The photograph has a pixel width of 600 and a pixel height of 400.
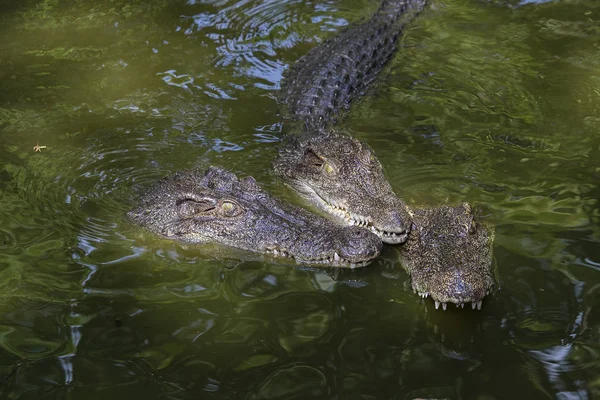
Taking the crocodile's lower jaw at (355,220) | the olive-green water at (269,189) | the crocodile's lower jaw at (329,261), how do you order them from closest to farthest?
the olive-green water at (269,189) → the crocodile's lower jaw at (329,261) → the crocodile's lower jaw at (355,220)

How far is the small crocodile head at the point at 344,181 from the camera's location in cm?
498

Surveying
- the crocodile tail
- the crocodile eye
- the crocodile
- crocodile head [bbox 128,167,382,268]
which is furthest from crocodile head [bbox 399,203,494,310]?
the crocodile tail

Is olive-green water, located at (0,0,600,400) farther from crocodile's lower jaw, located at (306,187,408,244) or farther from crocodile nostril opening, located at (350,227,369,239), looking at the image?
→ crocodile nostril opening, located at (350,227,369,239)

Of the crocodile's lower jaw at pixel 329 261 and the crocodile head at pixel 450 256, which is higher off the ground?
the crocodile head at pixel 450 256

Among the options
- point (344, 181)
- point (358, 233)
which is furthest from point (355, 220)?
point (358, 233)

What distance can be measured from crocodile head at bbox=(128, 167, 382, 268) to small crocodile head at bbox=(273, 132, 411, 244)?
28cm

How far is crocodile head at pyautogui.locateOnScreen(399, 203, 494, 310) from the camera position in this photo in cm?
413

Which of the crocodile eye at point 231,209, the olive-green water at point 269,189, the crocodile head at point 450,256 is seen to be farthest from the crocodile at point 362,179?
the crocodile eye at point 231,209

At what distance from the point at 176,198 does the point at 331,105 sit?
7.87ft

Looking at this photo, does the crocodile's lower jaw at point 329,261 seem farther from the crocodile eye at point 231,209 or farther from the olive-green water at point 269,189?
the crocodile eye at point 231,209

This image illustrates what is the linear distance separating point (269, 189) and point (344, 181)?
2.40 ft

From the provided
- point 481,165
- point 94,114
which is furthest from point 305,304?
point 94,114

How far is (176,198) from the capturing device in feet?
17.1

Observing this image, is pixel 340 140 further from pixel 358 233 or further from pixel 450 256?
pixel 450 256
